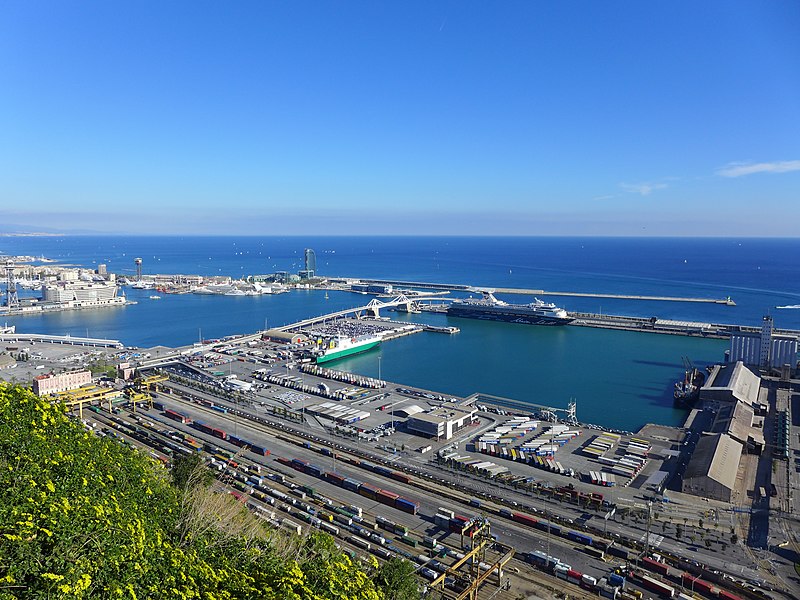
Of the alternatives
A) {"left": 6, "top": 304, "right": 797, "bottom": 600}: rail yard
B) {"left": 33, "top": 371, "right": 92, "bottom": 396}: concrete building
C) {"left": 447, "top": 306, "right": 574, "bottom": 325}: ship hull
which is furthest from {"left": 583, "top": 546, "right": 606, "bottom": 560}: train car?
{"left": 447, "top": 306, "right": 574, "bottom": 325}: ship hull

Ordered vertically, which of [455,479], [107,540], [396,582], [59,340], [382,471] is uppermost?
[107,540]

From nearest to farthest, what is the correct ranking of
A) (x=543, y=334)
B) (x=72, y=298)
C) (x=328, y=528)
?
(x=328, y=528) → (x=543, y=334) → (x=72, y=298)

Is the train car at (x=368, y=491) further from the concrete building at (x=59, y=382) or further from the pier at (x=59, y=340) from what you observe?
the pier at (x=59, y=340)

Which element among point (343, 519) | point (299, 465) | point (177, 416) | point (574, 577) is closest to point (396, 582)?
point (574, 577)

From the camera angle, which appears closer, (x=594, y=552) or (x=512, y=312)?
(x=594, y=552)

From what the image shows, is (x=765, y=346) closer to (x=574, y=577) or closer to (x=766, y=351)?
(x=766, y=351)

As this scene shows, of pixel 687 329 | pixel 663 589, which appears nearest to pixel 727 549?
pixel 663 589

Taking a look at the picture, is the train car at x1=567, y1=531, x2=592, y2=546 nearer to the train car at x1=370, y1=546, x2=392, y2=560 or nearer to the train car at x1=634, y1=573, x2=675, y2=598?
the train car at x1=634, y1=573, x2=675, y2=598
